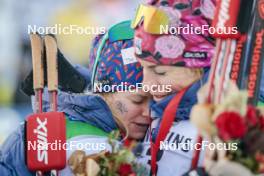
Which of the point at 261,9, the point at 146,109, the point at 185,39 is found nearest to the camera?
the point at 261,9

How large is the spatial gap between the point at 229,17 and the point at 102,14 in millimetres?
543

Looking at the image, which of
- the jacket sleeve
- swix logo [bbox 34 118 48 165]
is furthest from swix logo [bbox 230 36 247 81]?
the jacket sleeve

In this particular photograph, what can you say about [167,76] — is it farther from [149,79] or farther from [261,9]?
[261,9]

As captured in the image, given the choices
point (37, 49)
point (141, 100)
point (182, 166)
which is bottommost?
point (182, 166)

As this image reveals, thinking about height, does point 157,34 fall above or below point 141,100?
above

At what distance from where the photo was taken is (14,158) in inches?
84.6

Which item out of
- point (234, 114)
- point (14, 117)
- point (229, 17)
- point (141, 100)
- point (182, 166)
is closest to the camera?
point (234, 114)

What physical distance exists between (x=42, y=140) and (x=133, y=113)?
0.26m

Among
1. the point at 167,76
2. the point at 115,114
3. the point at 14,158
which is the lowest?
the point at 14,158

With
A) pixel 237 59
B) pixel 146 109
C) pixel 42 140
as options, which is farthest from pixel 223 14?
pixel 42 140

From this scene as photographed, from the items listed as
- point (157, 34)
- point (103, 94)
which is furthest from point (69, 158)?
point (157, 34)

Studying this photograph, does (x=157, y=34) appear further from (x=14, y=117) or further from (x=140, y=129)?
(x=14, y=117)

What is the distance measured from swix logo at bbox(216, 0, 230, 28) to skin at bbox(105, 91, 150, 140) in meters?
0.41

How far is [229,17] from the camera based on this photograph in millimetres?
1773
